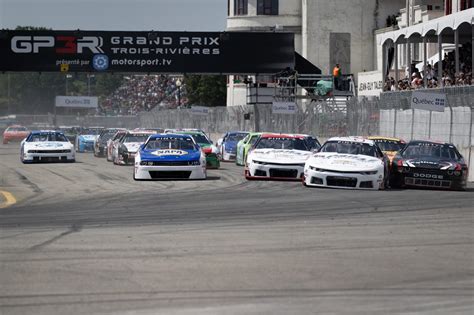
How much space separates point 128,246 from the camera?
11367mm

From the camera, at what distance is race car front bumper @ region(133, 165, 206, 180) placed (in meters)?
23.0

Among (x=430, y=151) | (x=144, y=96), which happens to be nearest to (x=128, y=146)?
(x=430, y=151)

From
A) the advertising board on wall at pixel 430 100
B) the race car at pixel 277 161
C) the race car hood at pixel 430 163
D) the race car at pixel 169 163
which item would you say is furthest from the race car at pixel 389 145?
the race car at pixel 169 163

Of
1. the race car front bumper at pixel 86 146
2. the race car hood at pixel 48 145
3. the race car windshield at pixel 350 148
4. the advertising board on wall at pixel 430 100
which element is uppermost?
the advertising board on wall at pixel 430 100

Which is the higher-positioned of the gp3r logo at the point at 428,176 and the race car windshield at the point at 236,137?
the race car windshield at the point at 236,137

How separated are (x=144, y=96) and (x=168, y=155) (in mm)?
90941

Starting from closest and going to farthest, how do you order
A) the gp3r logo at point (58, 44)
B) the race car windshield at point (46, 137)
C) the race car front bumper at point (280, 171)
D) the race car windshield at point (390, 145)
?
the race car front bumper at point (280, 171)
the race car windshield at point (390, 145)
the race car windshield at point (46, 137)
the gp3r logo at point (58, 44)

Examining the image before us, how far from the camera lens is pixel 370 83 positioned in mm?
57094

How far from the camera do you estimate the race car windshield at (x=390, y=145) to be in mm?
25969

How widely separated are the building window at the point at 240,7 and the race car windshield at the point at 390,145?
4950 centimetres

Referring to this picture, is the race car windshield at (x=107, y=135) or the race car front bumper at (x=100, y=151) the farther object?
the race car windshield at (x=107, y=135)

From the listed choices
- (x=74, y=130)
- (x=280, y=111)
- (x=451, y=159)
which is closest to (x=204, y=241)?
(x=451, y=159)

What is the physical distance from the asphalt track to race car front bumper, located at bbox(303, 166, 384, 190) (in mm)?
1702

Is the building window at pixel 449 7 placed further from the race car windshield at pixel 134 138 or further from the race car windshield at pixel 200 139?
A: the race car windshield at pixel 134 138
